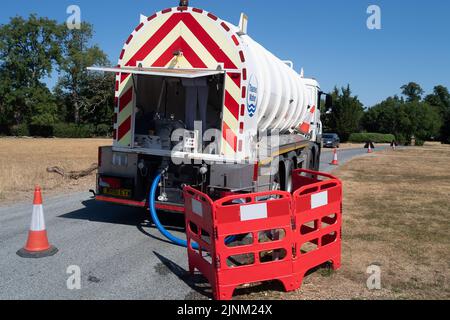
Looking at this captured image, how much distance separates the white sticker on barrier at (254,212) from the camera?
4.57 meters

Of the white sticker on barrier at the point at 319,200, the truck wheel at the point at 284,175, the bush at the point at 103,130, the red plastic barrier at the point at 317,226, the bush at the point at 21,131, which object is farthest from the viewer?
the bush at the point at 103,130

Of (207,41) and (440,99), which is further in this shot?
(440,99)

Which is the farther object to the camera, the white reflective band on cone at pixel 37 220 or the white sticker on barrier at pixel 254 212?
the white reflective band on cone at pixel 37 220

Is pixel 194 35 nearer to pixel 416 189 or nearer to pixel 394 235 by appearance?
pixel 394 235

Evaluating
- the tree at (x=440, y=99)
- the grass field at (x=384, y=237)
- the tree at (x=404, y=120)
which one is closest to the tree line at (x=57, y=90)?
the tree at (x=404, y=120)

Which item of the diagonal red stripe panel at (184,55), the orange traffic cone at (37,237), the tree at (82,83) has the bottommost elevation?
the orange traffic cone at (37,237)

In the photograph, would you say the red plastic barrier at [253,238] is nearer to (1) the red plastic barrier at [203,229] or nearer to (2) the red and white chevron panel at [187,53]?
(1) the red plastic barrier at [203,229]

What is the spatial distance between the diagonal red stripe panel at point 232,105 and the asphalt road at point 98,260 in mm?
2132

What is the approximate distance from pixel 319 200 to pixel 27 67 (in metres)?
64.5

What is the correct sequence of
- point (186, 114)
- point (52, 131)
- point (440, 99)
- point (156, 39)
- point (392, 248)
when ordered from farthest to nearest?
point (440, 99), point (52, 131), point (186, 114), point (156, 39), point (392, 248)

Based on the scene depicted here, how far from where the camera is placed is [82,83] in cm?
6191

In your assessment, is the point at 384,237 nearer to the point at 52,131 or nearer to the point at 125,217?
the point at 125,217

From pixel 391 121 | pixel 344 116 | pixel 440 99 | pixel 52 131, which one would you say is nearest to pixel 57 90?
pixel 52 131

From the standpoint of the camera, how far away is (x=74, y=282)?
4758 millimetres
